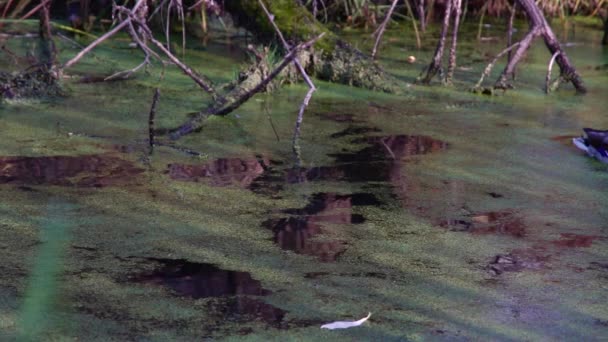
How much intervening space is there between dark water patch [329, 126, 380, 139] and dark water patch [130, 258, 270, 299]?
4.89 feet

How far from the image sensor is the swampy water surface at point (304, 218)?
2.32 metres

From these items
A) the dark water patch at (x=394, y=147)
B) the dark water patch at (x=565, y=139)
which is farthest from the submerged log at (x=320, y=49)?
the dark water patch at (x=565, y=139)

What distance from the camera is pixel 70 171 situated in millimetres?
3414

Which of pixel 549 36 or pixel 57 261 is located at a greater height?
pixel 549 36

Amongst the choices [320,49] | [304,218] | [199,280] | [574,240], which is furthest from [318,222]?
[320,49]

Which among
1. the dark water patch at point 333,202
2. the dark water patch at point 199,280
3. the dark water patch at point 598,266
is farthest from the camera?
the dark water patch at point 333,202

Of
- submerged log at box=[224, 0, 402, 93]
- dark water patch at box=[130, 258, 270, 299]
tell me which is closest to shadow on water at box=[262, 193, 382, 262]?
dark water patch at box=[130, 258, 270, 299]

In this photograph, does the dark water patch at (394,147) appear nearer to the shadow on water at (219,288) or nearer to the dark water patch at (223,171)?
the dark water patch at (223,171)

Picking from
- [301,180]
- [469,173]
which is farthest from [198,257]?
[469,173]

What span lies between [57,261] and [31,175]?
803 millimetres

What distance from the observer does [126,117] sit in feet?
13.6

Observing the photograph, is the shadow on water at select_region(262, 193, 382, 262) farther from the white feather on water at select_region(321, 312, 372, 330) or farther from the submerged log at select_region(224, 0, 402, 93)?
the submerged log at select_region(224, 0, 402, 93)

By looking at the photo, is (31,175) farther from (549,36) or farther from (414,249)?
(549,36)

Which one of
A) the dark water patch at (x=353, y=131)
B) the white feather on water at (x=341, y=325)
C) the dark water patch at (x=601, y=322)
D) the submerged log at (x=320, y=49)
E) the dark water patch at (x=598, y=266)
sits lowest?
the dark water patch at (x=601, y=322)
